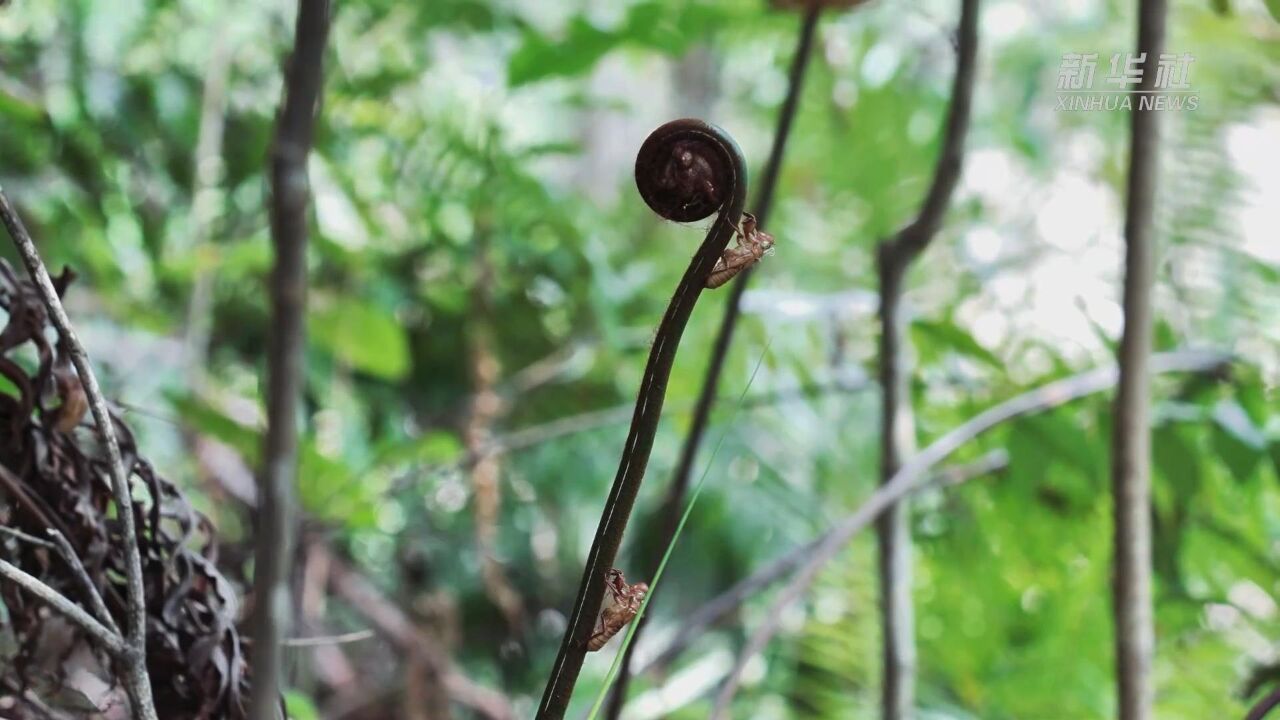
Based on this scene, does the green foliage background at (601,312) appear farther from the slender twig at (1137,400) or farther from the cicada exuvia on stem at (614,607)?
the cicada exuvia on stem at (614,607)

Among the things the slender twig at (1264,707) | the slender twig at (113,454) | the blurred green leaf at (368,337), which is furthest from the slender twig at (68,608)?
the blurred green leaf at (368,337)

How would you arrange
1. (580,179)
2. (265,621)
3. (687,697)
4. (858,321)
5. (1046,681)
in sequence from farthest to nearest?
(580,179) < (858,321) < (687,697) < (1046,681) < (265,621)

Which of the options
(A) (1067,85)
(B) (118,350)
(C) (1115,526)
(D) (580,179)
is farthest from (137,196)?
(C) (1115,526)

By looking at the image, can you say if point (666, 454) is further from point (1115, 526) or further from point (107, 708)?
point (107, 708)

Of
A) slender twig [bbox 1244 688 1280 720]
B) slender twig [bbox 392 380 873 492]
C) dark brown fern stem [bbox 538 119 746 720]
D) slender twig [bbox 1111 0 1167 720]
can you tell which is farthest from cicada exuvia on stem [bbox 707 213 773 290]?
slender twig [bbox 392 380 873 492]

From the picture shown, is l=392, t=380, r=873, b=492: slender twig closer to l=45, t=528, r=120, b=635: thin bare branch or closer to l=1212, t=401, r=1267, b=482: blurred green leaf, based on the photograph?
l=1212, t=401, r=1267, b=482: blurred green leaf

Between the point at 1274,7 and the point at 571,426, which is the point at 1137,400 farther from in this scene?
the point at 571,426
